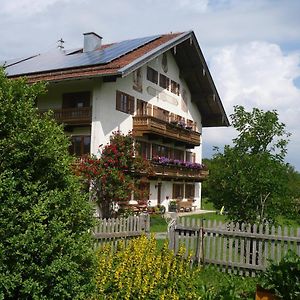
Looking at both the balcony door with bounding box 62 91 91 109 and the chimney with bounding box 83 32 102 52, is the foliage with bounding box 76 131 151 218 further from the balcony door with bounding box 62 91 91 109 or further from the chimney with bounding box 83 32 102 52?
the chimney with bounding box 83 32 102 52

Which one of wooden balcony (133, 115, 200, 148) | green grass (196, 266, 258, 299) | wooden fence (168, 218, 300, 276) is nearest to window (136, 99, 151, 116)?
wooden balcony (133, 115, 200, 148)

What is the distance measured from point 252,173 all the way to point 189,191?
25814mm

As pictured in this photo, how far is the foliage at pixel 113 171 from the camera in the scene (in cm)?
2188

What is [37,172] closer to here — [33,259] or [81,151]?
[33,259]

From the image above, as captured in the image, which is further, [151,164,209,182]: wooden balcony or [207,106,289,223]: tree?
[151,164,209,182]: wooden balcony

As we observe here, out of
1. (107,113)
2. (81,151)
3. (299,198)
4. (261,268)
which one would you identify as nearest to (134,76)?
(107,113)

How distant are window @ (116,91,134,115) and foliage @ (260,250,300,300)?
20048 millimetres

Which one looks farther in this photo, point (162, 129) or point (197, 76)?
point (197, 76)

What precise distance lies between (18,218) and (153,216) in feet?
73.1

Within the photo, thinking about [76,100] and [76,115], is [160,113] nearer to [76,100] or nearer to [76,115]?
[76,100]

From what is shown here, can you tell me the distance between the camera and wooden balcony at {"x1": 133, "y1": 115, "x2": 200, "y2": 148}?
85.1ft

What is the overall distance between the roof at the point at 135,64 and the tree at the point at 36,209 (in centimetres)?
1310

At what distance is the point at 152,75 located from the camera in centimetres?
2917

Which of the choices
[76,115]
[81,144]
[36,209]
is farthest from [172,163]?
[36,209]
